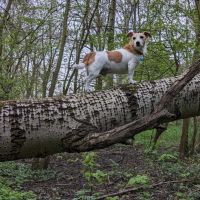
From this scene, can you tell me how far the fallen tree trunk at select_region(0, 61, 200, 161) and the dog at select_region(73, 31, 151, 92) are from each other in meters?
1.37

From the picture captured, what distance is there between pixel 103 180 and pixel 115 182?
9.3 inches

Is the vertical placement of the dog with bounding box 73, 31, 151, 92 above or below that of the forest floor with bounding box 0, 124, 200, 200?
above

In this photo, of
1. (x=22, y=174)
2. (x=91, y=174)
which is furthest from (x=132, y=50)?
(x=22, y=174)

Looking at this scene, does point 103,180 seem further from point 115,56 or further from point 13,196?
point 115,56

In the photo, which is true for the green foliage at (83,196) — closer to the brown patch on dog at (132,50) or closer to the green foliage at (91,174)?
the green foliage at (91,174)

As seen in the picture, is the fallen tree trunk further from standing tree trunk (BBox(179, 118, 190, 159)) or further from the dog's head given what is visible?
standing tree trunk (BBox(179, 118, 190, 159))

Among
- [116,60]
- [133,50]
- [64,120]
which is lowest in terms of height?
[64,120]

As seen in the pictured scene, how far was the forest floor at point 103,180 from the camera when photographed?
273 inches

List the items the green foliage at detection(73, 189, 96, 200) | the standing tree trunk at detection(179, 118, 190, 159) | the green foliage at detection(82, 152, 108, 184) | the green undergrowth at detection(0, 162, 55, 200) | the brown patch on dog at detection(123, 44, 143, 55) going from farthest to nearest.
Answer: the standing tree trunk at detection(179, 118, 190, 159)
the green foliage at detection(82, 152, 108, 184)
the green undergrowth at detection(0, 162, 55, 200)
the green foliage at detection(73, 189, 96, 200)
the brown patch on dog at detection(123, 44, 143, 55)

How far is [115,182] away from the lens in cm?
816

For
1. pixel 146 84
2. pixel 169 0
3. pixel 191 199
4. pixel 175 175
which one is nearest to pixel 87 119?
pixel 146 84

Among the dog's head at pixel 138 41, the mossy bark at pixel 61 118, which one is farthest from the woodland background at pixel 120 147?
the mossy bark at pixel 61 118

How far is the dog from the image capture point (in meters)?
3.90

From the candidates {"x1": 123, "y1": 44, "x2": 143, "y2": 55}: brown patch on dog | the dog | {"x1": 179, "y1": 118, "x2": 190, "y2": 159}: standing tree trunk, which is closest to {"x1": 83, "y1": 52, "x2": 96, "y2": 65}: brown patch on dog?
the dog
